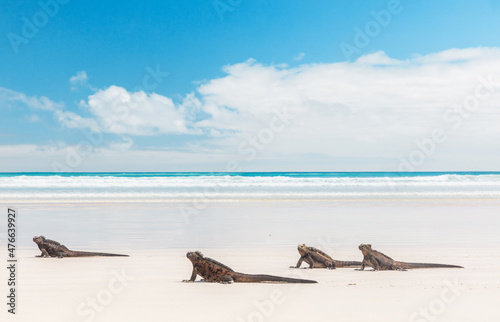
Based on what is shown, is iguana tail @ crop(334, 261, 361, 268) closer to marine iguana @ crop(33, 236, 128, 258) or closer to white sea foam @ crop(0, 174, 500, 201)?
marine iguana @ crop(33, 236, 128, 258)

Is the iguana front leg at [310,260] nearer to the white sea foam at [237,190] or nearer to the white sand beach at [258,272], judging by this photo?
the white sand beach at [258,272]

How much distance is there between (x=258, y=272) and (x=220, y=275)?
0.83 meters

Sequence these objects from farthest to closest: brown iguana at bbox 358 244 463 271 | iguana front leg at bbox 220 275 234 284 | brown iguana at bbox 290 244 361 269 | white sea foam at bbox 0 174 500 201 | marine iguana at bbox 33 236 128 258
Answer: white sea foam at bbox 0 174 500 201 → marine iguana at bbox 33 236 128 258 → brown iguana at bbox 290 244 361 269 → brown iguana at bbox 358 244 463 271 → iguana front leg at bbox 220 275 234 284

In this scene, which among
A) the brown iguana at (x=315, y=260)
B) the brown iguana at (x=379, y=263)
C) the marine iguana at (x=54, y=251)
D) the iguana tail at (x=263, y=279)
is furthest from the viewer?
the marine iguana at (x=54, y=251)

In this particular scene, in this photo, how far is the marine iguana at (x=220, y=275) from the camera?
5.87 m

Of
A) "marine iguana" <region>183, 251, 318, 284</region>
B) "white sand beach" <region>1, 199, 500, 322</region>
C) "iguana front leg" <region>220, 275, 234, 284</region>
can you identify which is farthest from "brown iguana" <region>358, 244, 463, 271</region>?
"iguana front leg" <region>220, 275, 234, 284</region>

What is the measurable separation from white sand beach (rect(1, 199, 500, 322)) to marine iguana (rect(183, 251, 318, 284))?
12 cm

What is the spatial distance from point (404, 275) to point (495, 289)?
3.75ft

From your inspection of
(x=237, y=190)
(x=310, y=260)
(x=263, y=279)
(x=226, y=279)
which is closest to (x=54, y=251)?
(x=226, y=279)

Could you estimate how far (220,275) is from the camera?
6059 mm

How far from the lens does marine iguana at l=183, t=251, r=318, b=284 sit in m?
5.87

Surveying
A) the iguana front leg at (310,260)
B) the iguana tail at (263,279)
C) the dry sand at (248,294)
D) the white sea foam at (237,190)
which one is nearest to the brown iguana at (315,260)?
the iguana front leg at (310,260)

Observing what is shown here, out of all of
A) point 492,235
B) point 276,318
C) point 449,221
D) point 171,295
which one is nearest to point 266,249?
point 171,295

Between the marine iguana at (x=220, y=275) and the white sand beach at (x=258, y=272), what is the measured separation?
121 millimetres
